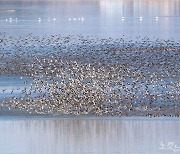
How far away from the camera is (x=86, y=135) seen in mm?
15930

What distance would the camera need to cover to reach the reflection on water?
1470 centimetres

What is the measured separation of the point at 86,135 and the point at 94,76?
274 inches

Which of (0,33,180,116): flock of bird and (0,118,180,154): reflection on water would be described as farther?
(0,33,180,116): flock of bird

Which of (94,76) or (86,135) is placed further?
(94,76)

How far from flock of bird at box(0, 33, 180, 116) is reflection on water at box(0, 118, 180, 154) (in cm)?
101

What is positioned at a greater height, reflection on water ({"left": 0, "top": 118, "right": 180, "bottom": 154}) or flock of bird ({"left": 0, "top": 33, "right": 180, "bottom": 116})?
flock of bird ({"left": 0, "top": 33, "right": 180, "bottom": 116})

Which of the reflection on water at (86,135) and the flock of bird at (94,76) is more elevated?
the flock of bird at (94,76)

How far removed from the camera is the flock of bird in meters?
19.0

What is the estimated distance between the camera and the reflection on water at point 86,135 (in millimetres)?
14703

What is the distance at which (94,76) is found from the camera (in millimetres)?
22781

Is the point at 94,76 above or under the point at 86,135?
above

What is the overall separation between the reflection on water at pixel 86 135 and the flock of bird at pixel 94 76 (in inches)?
39.7

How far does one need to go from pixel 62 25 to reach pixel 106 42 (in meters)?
14.9

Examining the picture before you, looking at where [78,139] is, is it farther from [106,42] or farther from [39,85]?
[106,42]
